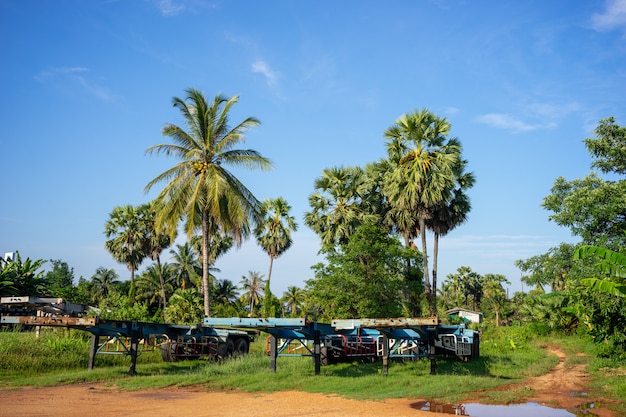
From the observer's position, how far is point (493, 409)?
37.3 feet

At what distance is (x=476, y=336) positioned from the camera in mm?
21406

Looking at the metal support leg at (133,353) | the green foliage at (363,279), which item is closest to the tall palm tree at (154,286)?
the green foliage at (363,279)

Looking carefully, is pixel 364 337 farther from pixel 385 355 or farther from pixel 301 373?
pixel 301 373

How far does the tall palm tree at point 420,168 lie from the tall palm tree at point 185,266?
34106mm

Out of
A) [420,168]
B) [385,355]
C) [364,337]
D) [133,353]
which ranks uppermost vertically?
[420,168]

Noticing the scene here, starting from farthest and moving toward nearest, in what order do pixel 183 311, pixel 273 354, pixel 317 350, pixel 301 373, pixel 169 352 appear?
pixel 183 311
pixel 169 352
pixel 273 354
pixel 317 350
pixel 301 373

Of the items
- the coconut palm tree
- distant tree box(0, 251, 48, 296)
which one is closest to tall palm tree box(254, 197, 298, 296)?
the coconut palm tree

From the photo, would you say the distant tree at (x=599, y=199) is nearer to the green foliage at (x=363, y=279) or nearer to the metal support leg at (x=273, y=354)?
the green foliage at (x=363, y=279)

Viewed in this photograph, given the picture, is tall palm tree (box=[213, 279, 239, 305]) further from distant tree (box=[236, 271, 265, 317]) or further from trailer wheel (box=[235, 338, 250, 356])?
trailer wheel (box=[235, 338, 250, 356])

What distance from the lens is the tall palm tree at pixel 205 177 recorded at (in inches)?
1009

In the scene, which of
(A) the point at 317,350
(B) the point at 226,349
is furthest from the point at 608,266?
(B) the point at 226,349

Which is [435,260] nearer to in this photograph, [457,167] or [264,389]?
[457,167]

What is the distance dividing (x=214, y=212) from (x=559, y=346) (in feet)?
63.7

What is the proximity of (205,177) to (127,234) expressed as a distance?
26.0 metres
